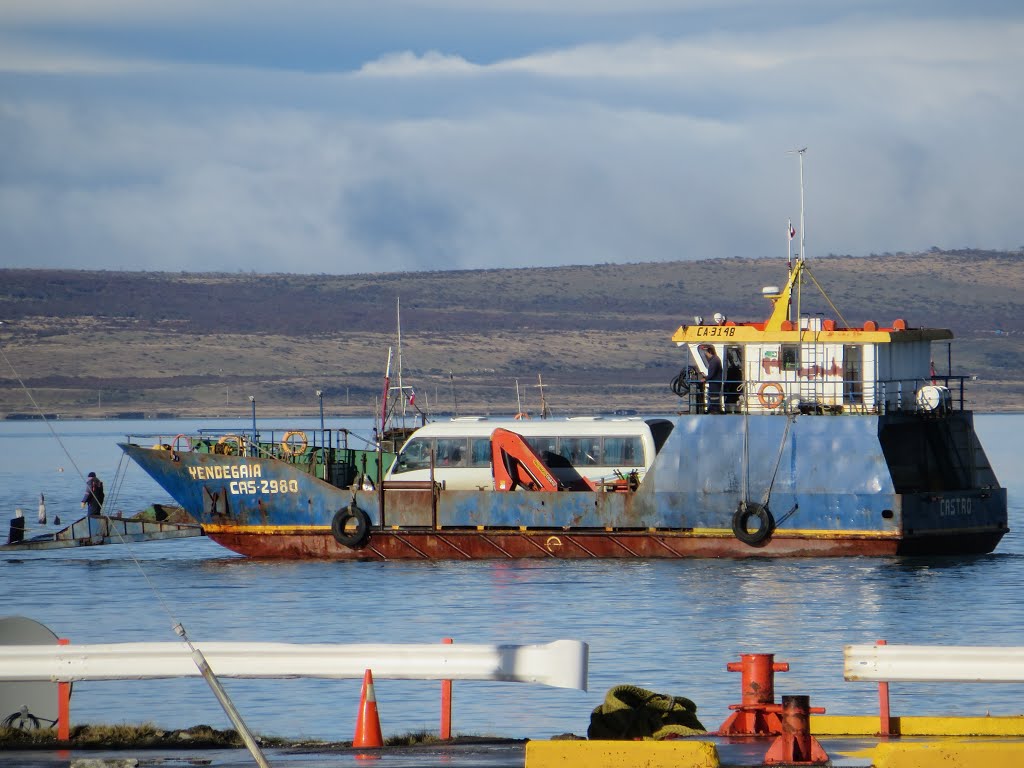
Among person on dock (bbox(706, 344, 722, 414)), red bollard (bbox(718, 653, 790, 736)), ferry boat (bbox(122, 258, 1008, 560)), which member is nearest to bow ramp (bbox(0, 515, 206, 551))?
ferry boat (bbox(122, 258, 1008, 560))

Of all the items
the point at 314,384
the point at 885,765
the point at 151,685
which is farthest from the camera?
the point at 314,384

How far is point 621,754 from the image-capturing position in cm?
1302

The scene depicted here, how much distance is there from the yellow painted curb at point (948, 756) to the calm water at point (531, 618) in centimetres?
603

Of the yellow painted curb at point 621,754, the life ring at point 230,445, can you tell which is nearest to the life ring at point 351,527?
the life ring at point 230,445

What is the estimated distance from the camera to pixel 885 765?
1262 centimetres

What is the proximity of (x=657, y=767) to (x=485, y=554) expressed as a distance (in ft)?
71.5

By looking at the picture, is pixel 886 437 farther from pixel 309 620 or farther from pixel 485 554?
pixel 309 620

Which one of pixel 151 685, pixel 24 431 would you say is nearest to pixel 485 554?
pixel 151 685

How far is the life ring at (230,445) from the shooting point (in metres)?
37.0

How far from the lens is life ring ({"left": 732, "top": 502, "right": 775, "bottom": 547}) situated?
106ft

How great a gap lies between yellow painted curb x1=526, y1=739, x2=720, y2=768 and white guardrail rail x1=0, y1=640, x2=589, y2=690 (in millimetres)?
1049

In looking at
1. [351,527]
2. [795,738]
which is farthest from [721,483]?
[795,738]

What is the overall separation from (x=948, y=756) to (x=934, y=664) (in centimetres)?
146

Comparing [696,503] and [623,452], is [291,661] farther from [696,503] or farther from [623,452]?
[623,452]
